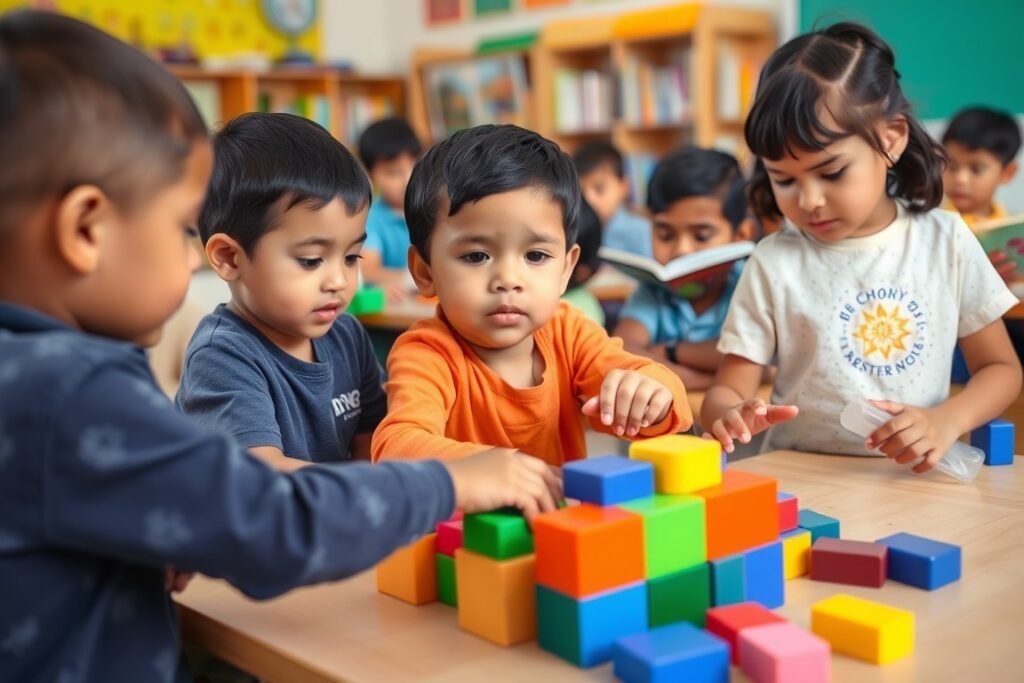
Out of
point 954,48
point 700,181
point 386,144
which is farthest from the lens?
point 954,48

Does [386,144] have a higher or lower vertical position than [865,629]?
higher

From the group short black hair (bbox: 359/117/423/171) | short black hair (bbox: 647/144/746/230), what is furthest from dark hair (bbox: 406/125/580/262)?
short black hair (bbox: 359/117/423/171)

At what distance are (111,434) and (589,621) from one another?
0.36 m

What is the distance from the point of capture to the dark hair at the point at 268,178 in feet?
4.56

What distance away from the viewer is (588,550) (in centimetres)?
78

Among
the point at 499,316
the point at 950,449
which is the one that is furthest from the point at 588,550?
the point at 950,449

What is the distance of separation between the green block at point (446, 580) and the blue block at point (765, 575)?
0.80ft

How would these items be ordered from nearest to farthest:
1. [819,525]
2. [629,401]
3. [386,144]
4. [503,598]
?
[503,598] < [819,525] < [629,401] < [386,144]

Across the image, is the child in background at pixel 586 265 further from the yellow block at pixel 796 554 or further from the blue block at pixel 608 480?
the blue block at pixel 608 480

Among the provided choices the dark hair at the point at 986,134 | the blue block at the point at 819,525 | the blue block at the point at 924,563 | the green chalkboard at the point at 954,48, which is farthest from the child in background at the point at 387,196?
the blue block at the point at 924,563

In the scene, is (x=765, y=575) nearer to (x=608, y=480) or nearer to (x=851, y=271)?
(x=608, y=480)

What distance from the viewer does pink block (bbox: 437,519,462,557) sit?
93cm

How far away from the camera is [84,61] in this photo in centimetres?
77

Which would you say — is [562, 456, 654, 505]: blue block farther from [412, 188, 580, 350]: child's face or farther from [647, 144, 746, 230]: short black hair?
[647, 144, 746, 230]: short black hair
